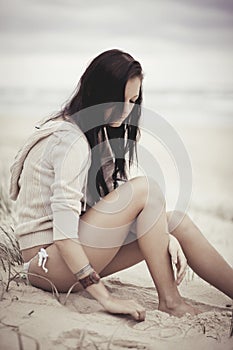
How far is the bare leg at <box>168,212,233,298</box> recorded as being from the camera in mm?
2010

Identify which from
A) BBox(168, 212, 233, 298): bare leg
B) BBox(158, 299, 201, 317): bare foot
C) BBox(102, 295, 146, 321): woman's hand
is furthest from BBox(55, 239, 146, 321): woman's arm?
BBox(168, 212, 233, 298): bare leg

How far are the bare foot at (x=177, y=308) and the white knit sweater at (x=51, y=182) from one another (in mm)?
382

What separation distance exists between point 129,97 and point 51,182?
34cm

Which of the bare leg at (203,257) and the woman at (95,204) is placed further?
the bare leg at (203,257)

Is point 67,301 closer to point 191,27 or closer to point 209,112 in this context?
point 191,27

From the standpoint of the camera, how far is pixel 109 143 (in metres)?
1.99

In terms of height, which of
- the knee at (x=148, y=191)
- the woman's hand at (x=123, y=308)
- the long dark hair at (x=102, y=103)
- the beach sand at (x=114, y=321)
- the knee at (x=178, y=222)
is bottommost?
the beach sand at (x=114, y=321)

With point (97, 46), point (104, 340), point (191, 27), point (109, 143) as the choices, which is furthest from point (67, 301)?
point (191, 27)

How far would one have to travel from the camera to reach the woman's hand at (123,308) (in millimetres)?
1817

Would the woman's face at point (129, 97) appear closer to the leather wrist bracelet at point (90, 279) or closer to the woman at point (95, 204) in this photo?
the woman at point (95, 204)

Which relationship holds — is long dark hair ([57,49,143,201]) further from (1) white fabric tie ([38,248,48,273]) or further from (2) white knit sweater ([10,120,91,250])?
(1) white fabric tie ([38,248,48,273])

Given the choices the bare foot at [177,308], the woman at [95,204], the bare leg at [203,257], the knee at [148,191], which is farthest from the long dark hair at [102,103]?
the bare foot at [177,308]

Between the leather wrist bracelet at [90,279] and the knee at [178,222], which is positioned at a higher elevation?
the knee at [178,222]

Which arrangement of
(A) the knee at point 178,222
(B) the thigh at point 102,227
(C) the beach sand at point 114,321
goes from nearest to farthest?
(C) the beach sand at point 114,321, (B) the thigh at point 102,227, (A) the knee at point 178,222
